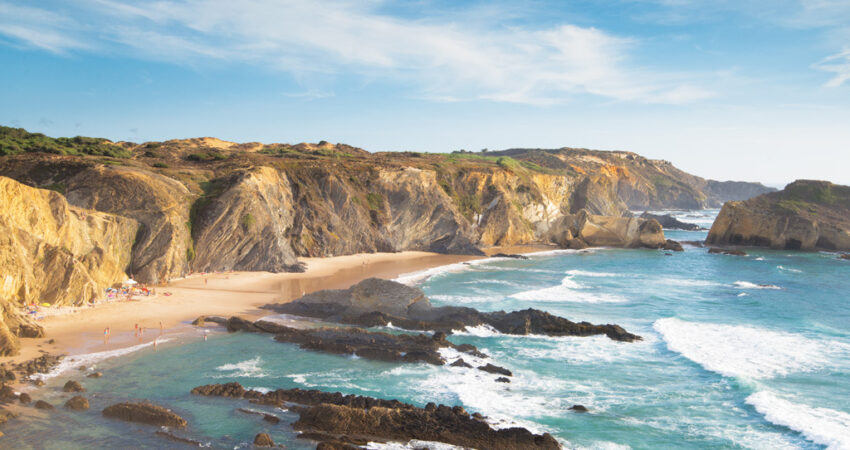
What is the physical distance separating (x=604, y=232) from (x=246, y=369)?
184 feet

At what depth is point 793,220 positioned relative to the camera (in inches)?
2566

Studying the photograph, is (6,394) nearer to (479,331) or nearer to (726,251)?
(479,331)

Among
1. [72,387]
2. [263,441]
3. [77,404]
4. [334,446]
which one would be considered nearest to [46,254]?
[72,387]

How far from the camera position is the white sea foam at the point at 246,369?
67.2 feet

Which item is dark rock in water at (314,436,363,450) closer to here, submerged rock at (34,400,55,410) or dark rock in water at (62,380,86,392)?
submerged rock at (34,400,55,410)

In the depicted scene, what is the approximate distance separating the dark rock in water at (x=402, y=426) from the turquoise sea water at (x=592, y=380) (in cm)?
82

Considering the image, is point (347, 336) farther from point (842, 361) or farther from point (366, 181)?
point (366, 181)

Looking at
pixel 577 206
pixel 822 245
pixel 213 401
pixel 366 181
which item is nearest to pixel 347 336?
pixel 213 401

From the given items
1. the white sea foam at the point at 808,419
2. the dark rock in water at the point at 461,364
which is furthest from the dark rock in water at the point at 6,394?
the white sea foam at the point at 808,419

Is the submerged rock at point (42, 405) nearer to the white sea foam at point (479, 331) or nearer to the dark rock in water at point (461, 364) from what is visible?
the dark rock in water at point (461, 364)

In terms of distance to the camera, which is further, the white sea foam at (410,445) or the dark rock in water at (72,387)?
the dark rock in water at (72,387)

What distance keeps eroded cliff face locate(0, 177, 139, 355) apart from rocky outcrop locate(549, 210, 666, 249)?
50.2 meters

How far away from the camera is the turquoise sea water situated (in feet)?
53.7

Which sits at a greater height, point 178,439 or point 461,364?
point 461,364
